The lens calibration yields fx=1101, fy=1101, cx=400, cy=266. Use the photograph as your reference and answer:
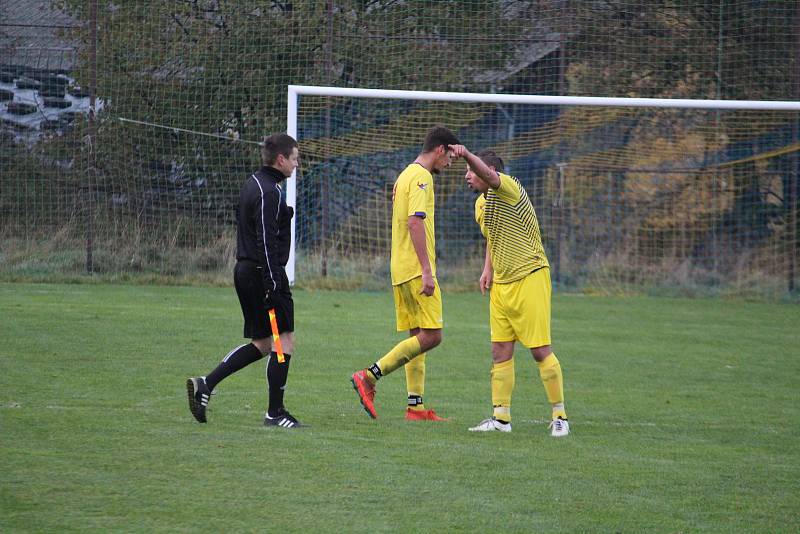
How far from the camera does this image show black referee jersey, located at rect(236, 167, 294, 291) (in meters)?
6.75

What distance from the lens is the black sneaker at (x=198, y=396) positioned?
6.80m

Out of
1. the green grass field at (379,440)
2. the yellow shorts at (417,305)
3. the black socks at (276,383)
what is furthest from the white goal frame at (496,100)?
the black socks at (276,383)

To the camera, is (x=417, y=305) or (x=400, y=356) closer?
(x=400, y=356)

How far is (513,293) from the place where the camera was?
7176mm

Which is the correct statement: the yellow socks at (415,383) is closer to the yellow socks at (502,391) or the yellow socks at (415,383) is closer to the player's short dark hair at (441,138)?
the yellow socks at (502,391)

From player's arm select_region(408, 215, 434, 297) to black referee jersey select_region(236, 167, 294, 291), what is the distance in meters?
0.90

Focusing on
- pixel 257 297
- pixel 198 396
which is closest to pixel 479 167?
pixel 257 297

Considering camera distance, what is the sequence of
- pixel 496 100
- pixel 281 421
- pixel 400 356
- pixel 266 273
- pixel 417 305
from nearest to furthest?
pixel 266 273 < pixel 281 421 < pixel 400 356 < pixel 417 305 < pixel 496 100

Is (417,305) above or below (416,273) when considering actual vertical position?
below

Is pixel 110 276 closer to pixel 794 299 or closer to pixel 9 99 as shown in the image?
pixel 9 99

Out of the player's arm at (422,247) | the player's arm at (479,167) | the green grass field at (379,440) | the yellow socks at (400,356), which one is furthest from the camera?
the yellow socks at (400,356)

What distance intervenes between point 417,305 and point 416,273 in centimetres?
24

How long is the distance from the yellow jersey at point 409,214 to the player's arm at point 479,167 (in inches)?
20.0

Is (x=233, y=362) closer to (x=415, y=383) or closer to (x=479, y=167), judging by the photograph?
(x=415, y=383)
